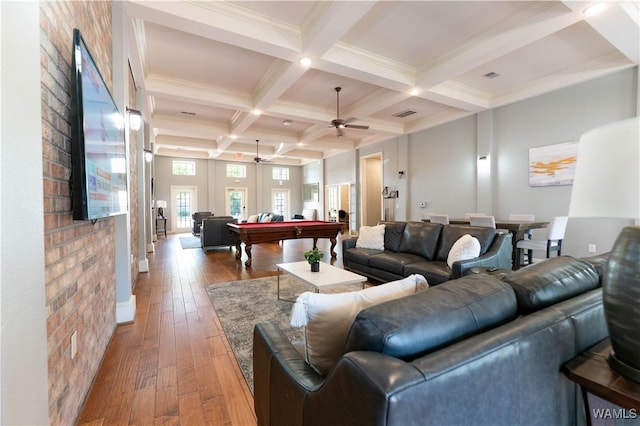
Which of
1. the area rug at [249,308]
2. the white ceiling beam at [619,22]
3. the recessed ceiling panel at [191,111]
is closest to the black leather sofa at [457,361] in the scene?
the area rug at [249,308]

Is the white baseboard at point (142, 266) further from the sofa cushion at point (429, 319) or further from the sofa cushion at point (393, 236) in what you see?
the sofa cushion at point (429, 319)

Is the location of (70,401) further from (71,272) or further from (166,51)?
(166,51)

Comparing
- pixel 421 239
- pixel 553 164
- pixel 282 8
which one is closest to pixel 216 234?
pixel 421 239

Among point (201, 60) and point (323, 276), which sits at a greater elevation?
point (201, 60)

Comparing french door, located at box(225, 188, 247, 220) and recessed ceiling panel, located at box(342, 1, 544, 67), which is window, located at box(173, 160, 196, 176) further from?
recessed ceiling panel, located at box(342, 1, 544, 67)

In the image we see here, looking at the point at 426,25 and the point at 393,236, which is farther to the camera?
the point at 393,236

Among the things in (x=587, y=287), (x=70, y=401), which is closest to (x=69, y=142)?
(x=70, y=401)

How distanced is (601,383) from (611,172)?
26.1 inches

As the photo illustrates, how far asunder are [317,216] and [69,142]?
11004mm

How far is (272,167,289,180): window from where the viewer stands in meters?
13.5

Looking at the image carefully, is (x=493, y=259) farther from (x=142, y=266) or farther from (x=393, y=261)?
(x=142, y=266)

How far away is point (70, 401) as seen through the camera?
4.92 feet

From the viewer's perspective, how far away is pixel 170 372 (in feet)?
6.64

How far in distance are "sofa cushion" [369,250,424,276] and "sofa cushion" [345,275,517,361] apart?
2.45 m
